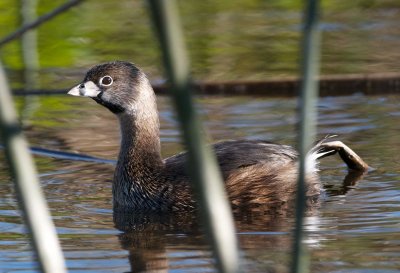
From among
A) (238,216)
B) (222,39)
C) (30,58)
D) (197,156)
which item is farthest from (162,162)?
(222,39)

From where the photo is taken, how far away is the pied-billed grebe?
7164mm

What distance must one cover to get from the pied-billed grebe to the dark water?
0.18 m

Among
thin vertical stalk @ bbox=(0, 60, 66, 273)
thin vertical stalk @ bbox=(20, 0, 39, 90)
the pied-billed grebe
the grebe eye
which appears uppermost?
thin vertical stalk @ bbox=(20, 0, 39, 90)

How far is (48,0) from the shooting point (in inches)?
607

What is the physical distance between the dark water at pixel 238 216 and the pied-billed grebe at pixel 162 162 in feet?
0.59

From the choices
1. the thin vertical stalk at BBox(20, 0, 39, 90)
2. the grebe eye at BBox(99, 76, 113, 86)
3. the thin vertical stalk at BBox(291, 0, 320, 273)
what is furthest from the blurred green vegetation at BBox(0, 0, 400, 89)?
the thin vertical stalk at BBox(291, 0, 320, 273)

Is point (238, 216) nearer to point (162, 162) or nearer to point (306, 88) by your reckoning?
point (162, 162)

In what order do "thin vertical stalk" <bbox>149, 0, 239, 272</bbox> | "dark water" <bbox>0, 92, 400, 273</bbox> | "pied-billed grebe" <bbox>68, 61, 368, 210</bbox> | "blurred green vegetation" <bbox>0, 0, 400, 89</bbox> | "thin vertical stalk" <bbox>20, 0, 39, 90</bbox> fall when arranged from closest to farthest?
"thin vertical stalk" <bbox>149, 0, 239, 272</bbox>
"dark water" <bbox>0, 92, 400, 273</bbox>
"pied-billed grebe" <bbox>68, 61, 368, 210</bbox>
"thin vertical stalk" <bbox>20, 0, 39, 90</bbox>
"blurred green vegetation" <bbox>0, 0, 400, 89</bbox>

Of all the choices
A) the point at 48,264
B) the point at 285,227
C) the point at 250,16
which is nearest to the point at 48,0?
the point at 250,16

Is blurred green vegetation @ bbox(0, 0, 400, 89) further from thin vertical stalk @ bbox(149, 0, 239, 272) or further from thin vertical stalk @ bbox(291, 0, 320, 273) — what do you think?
thin vertical stalk @ bbox(149, 0, 239, 272)

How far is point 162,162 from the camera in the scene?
764cm

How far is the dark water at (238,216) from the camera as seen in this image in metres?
5.56

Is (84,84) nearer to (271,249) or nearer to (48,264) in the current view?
(271,249)

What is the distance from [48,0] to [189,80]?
1394 centimetres
